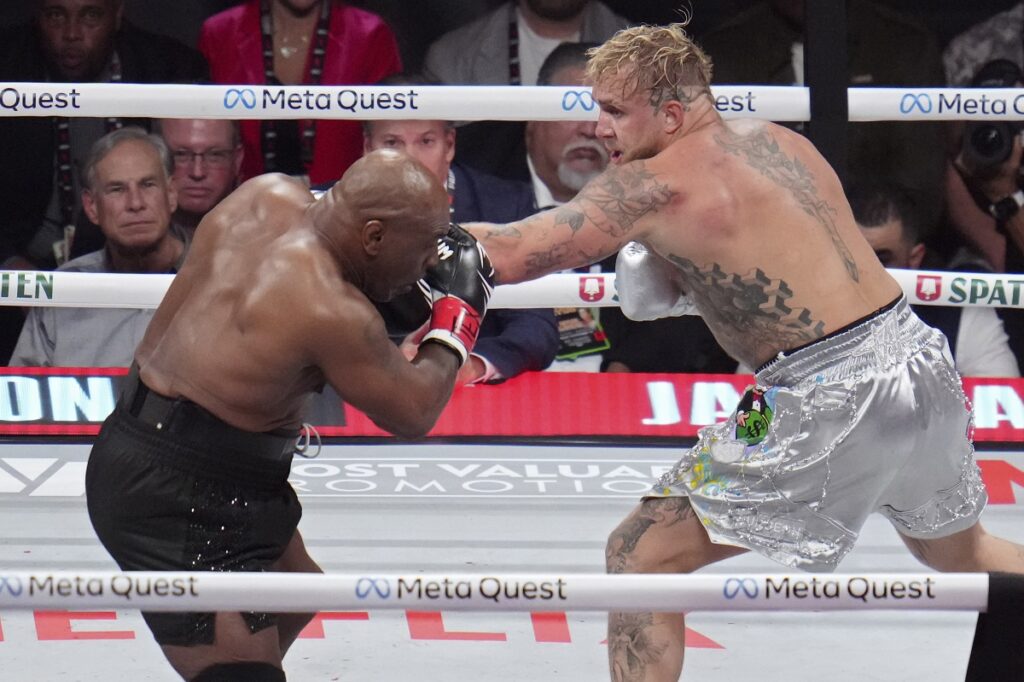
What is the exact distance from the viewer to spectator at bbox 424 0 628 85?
4.36 m

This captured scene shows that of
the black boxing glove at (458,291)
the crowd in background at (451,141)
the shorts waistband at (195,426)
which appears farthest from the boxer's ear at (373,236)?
the crowd in background at (451,141)

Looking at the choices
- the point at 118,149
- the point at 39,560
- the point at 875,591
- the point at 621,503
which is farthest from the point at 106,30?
the point at 875,591

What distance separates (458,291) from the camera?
224 centimetres

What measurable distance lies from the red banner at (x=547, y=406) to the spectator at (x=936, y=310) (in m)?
0.32

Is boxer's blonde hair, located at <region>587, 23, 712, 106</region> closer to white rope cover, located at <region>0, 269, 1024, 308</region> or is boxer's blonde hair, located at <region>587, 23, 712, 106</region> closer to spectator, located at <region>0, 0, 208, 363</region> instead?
white rope cover, located at <region>0, 269, 1024, 308</region>

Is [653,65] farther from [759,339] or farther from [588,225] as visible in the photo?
[759,339]

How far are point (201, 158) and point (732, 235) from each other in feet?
7.79

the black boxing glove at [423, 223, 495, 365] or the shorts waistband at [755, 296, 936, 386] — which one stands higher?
the black boxing glove at [423, 223, 495, 365]

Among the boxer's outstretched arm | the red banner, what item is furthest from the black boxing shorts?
the red banner

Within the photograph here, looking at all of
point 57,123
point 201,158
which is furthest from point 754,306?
point 57,123

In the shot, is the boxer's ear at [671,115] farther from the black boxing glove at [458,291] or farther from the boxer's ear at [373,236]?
the boxer's ear at [373,236]

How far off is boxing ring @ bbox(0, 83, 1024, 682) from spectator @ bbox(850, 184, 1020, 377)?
0.49 meters

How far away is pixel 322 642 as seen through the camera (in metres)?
2.75

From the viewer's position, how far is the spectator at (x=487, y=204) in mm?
3908
